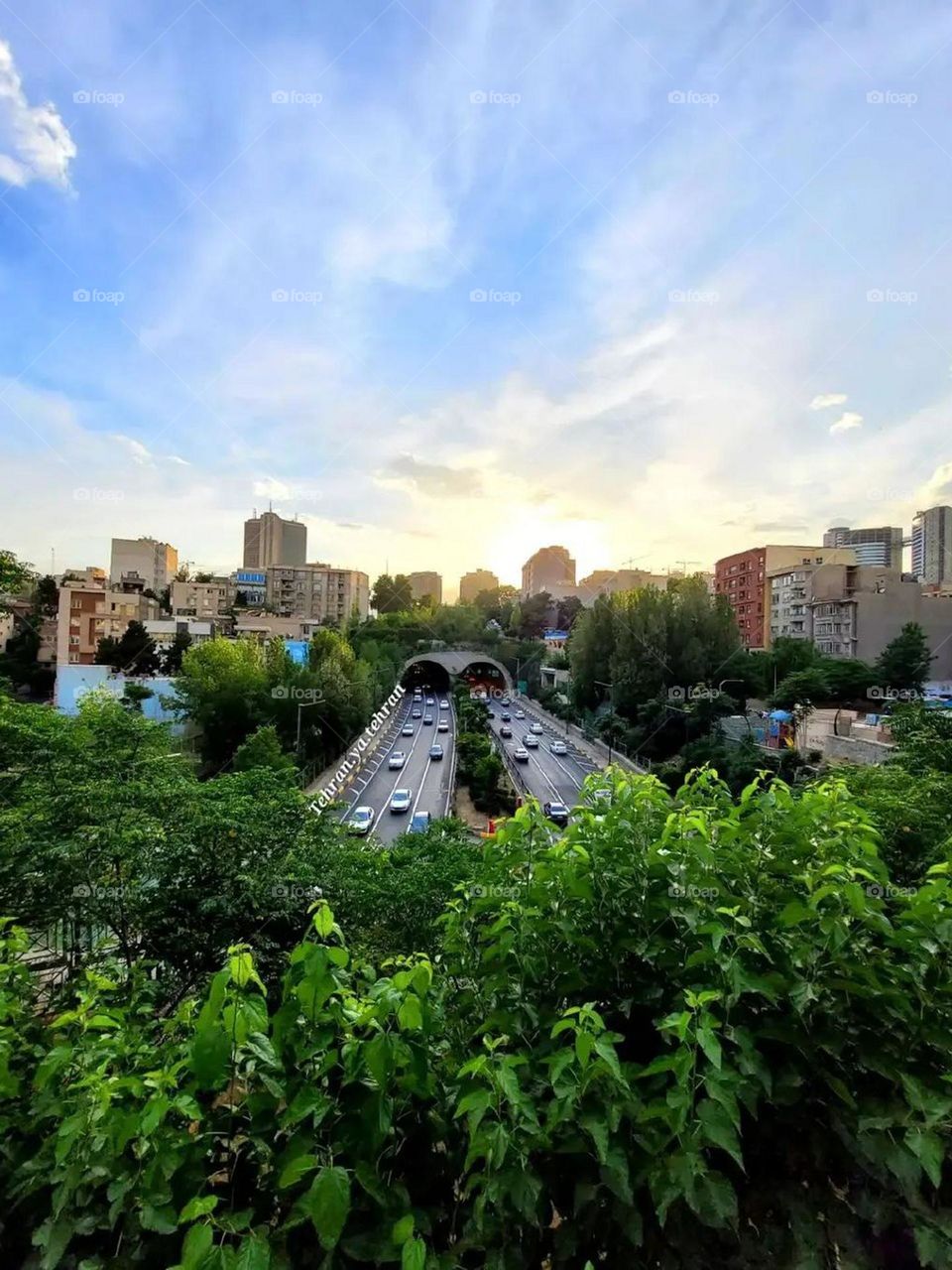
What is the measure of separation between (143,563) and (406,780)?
2885 centimetres

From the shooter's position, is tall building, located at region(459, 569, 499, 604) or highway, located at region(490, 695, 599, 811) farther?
tall building, located at region(459, 569, 499, 604)

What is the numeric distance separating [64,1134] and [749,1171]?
1.06 meters

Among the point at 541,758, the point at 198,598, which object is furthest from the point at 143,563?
the point at 541,758

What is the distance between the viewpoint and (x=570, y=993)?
117cm

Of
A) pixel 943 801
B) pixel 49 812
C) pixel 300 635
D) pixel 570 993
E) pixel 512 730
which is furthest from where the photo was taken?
pixel 300 635

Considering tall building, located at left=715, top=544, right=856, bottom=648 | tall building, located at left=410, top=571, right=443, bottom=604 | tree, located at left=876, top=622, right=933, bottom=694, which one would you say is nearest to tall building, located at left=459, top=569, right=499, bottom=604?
tall building, located at left=410, top=571, right=443, bottom=604

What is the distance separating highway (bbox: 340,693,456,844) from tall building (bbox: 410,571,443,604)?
27.7 m

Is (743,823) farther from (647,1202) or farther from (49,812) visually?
(49,812)

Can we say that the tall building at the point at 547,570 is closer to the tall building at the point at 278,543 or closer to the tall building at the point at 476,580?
the tall building at the point at 476,580

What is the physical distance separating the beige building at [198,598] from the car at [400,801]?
2751 centimetres

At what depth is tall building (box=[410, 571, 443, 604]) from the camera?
171 ft

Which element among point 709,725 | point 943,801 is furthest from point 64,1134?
point 709,725

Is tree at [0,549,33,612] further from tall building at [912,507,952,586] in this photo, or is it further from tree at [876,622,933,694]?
tall building at [912,507,952,586]

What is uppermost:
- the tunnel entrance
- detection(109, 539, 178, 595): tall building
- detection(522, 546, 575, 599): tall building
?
detection(522, 546, 575, 599): tall building
